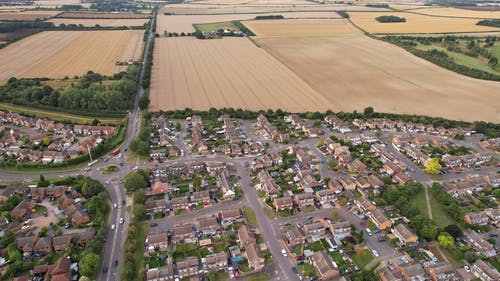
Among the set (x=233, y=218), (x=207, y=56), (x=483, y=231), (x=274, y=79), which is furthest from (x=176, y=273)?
(x=207, y=56)

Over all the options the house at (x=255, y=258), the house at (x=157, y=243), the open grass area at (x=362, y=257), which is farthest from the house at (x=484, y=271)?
the house at (x=157, y=243)

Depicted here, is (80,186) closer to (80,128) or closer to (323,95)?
(80,128)

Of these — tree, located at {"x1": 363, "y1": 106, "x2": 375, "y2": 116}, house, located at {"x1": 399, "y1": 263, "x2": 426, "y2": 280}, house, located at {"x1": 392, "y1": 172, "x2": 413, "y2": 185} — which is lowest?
house, located at {"x1": 399, "y1": 263, "x2": 426, "y2": 280}

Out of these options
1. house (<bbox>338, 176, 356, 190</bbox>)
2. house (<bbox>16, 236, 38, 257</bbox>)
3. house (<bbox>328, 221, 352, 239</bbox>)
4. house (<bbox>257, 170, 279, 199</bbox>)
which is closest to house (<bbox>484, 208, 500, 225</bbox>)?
house (<bbox>338, 176, 356, 190</bbox>)

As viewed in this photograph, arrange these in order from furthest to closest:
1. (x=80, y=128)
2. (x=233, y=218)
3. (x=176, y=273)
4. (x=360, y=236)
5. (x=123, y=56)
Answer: (x=123, y=56) → (x=80, y=128) → (x=233, y=218) → (x=360, y=236) → (x=176, y=273)

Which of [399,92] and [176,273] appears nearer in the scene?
[176,273]

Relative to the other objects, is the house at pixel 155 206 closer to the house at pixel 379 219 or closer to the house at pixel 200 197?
the house at pixel 200 197

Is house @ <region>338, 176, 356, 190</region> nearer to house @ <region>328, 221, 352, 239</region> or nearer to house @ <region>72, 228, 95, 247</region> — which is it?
house @ <region>328, 221, 352, 239</region>
